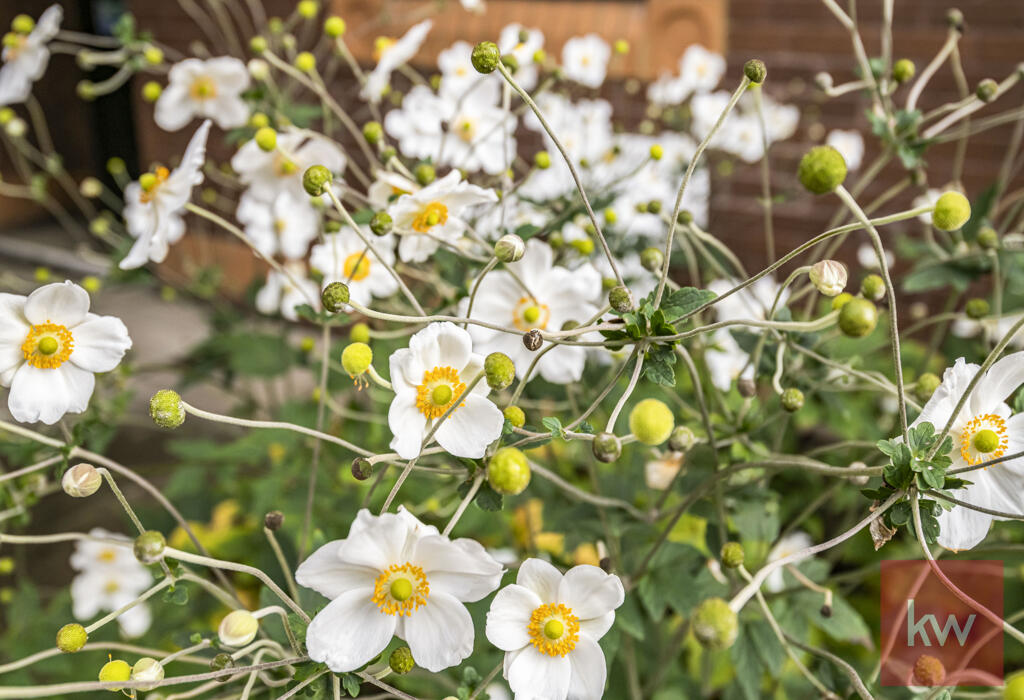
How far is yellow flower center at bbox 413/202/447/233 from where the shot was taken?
590 mm

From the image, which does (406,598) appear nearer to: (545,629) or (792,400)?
(545,629)

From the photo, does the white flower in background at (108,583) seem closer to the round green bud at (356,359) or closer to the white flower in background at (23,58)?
the white flower in background at (23,58)

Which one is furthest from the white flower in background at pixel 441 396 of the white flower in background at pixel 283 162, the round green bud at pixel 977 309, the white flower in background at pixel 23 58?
the white flower in background at pixel 23 58

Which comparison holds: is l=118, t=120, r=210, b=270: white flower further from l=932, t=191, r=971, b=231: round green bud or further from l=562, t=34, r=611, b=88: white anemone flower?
l=562, t=34, r=611, b=88: white anemone flower

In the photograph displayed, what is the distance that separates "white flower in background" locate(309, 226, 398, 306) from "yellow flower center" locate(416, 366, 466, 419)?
20 centimetres

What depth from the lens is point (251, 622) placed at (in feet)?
1.52

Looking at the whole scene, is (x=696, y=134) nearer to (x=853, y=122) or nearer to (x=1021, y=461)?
(x=853, y=122)

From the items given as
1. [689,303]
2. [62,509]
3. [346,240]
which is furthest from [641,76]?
[62,509]

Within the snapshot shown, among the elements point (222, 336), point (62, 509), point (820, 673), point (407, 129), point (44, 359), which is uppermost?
point (407, 129)

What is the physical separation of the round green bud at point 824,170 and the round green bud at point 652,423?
15cm

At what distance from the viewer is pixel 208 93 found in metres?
0.87

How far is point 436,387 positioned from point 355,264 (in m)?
0.25

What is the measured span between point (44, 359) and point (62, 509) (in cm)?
163

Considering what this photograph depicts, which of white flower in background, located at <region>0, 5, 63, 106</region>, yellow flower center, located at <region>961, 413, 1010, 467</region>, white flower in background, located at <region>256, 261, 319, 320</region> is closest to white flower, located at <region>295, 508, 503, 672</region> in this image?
yellow flower center, located at <region>961, 413, 1010, 467</region>
